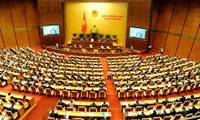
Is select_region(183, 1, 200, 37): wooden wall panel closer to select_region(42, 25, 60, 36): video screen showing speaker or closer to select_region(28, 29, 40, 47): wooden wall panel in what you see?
select_region(42, 25, 60, 36): video screen showing speaker

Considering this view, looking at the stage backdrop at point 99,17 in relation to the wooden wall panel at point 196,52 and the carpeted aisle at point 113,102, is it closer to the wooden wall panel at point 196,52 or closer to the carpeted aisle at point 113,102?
the wooden wall panel at point 196,52

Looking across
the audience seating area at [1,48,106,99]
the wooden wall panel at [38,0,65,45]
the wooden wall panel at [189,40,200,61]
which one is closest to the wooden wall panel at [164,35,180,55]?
the wooden wall panel at [189,40,200,61]

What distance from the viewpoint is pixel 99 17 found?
89.1ft

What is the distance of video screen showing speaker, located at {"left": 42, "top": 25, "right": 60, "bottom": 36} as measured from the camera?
25.6 meters

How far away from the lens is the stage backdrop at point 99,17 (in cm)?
2647

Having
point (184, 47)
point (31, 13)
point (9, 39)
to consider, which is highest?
point (31, 13)

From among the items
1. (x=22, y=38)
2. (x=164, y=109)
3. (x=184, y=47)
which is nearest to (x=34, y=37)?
(x=22, y=38)

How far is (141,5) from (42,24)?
503 inches

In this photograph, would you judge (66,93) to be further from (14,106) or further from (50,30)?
(50,30)

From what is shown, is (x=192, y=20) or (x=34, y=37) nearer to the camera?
(x=192, y=20)

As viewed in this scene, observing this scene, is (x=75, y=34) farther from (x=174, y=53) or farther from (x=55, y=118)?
(x=55, y=118)

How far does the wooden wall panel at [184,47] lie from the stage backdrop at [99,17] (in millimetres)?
7527

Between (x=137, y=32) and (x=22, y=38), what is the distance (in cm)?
1484

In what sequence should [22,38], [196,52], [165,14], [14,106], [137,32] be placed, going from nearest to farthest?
[14,106] < [196,52] < [165,14] < [137,32] < [22,38]
